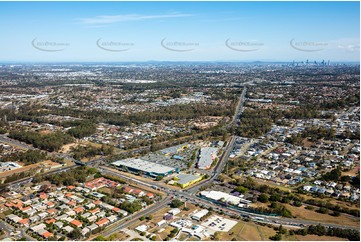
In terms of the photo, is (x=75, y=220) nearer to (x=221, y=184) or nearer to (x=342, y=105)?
(x=221, y=184)

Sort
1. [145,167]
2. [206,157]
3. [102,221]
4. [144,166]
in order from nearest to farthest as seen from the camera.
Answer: [102,221] < [145,167] < [144,166] < [206,157]

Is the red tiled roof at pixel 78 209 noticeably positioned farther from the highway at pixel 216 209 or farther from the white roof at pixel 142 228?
the white roof at pixel 142 228

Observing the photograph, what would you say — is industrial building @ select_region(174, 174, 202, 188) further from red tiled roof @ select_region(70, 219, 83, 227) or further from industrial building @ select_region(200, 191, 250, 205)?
red tiled roof @ select_region(70, 219, 83, 227)

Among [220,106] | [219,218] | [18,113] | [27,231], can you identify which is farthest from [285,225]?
[18,113]

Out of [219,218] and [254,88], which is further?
[254,88]

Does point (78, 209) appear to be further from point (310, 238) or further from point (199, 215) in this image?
point (310, 238)

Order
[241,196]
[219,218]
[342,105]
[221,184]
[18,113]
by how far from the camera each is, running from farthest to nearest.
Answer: [342,105] → [18,113] → [221,184] → [241,196] → [219,218]

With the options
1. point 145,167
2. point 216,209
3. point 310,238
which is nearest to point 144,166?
point 145,167

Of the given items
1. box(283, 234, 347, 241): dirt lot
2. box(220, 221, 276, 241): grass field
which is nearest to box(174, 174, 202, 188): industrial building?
box(220, 221, 276, 241): grass field
